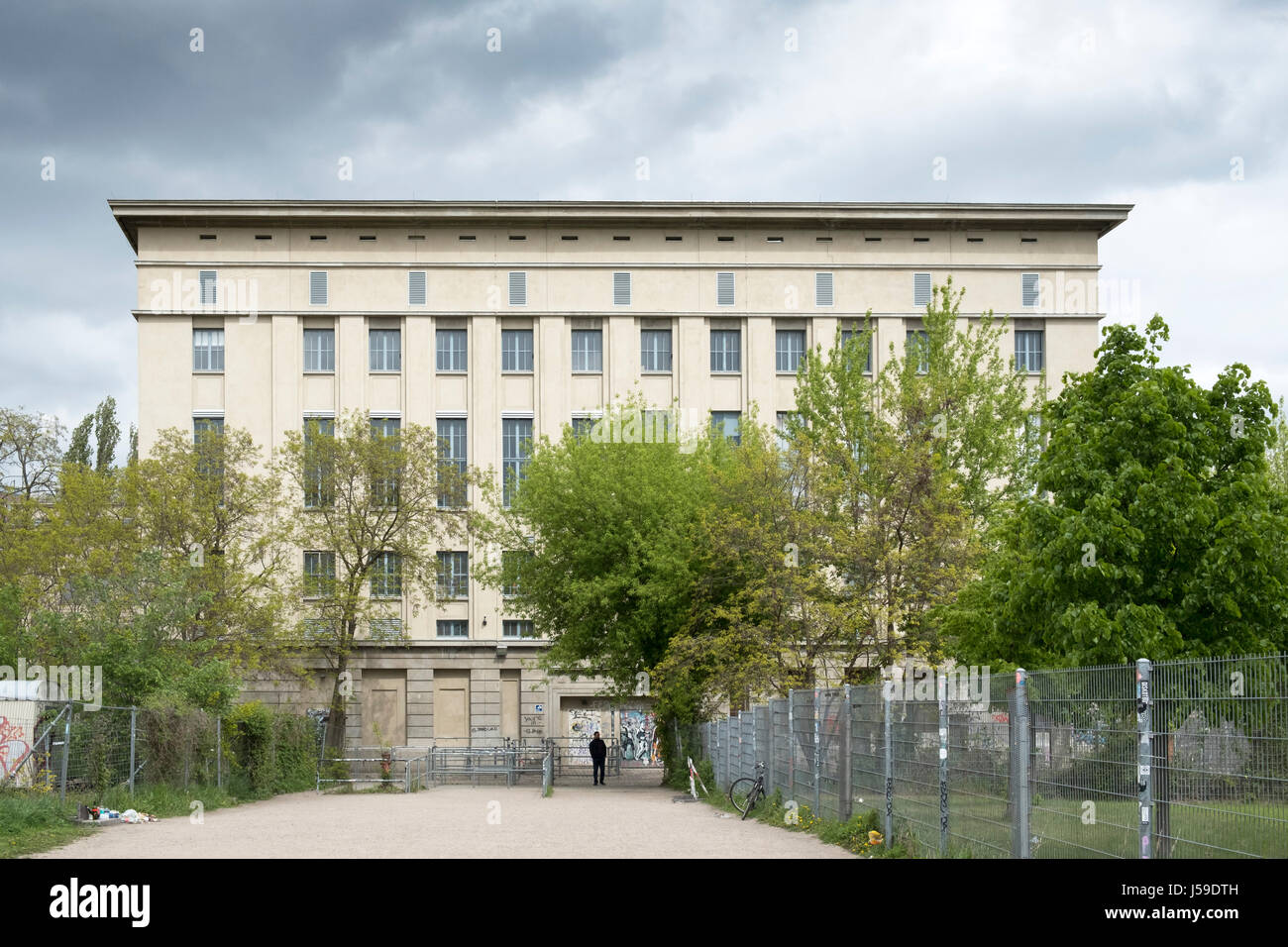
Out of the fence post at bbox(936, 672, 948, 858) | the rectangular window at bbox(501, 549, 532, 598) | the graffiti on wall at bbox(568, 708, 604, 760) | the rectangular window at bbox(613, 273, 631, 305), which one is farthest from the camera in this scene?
the rectangular window at bbox(613, 273, 631, 305)

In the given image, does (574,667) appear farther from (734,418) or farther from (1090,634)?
(1090,634)

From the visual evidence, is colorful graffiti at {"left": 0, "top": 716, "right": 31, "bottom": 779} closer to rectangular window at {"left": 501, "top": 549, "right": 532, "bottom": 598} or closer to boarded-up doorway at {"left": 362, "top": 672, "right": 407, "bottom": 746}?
rectangular window at {"left": 501, "top": 549, "right": 532, "bottom": 598}

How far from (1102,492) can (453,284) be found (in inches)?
1874

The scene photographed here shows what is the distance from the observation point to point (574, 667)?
45625mm

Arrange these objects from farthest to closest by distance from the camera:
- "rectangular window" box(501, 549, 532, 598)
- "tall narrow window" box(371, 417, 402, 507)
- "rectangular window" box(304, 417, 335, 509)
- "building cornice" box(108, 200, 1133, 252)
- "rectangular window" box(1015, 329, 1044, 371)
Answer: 1. "rectangular window" box(1015, 329, 1044, 371)
2. "building cornice" box(108, 200, 1133, 252)
3. "tall narrow window" box(371, 417, 402, 507)
4. "rectangular window" box(304, 417, 335, 509)
5. "rectangular window" box(501, 549, 532, 598)

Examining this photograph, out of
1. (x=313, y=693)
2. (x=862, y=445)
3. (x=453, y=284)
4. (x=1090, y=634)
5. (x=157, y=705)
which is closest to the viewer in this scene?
(x=1090, y=634)

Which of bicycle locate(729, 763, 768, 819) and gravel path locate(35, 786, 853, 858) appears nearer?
gravel path locate(35, 786, 853, 858)

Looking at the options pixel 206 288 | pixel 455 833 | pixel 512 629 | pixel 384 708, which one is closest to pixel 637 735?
pixel 512 629

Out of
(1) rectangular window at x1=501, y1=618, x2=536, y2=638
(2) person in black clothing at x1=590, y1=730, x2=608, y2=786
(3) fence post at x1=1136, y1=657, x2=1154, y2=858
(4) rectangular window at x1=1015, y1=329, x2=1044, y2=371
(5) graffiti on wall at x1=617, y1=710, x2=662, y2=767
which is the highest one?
(4) rectangular window at x1=1015, y1=329, x2=1044, y2=371

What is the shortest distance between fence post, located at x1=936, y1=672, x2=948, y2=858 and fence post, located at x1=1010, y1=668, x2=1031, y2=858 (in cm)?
222

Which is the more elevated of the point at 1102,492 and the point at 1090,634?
the point at 1102,492

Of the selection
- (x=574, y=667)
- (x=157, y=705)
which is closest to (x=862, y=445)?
(x=574, y=667)

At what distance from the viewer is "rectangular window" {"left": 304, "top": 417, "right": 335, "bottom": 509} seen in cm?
4925

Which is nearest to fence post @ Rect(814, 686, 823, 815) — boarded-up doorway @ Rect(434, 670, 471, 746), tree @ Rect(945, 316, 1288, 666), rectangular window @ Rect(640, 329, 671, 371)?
tree @ Rect(945, 316, 1288, 666)
